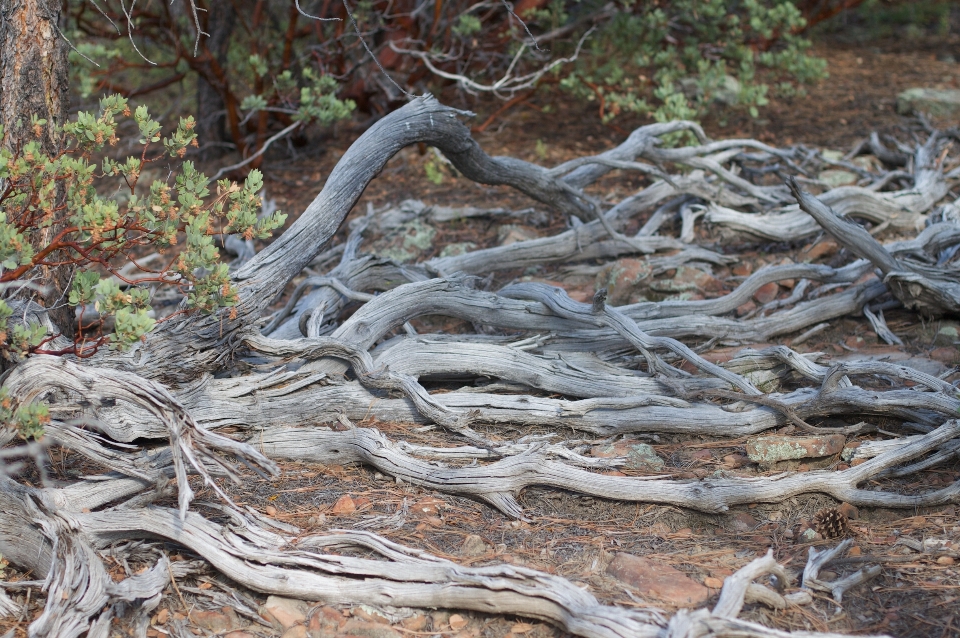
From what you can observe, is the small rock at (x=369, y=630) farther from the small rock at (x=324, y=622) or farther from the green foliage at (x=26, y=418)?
the green foliage at (x=26, y=418)

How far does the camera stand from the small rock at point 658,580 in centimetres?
304

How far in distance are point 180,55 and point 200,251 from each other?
14.4 feet

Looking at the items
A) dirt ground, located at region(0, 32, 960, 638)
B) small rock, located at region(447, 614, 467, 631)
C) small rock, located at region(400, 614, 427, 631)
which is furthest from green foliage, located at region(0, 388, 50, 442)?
small rock, located at region(447, 614, 467, 631)

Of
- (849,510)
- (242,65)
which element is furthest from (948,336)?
(242,65)

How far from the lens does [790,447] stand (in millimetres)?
3844

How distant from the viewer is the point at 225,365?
4.06m

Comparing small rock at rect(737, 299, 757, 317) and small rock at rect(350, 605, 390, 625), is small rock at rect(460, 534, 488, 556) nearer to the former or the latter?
small rock at rect(350, 605, 390, 625)

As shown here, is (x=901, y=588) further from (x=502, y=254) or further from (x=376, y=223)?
(x=376, y=223)

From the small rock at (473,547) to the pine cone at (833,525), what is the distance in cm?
134

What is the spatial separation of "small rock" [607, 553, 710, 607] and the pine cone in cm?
67

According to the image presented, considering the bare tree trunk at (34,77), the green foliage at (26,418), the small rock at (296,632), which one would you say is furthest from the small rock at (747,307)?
the green foliage at (26,418)

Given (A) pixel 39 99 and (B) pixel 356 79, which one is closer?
(A) pixel 39 99

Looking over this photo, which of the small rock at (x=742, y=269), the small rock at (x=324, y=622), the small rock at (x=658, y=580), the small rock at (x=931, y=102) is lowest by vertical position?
the small rock at (x=742, y=269)

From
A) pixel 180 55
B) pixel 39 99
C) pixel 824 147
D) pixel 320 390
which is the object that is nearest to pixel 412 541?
pixel 320 390
